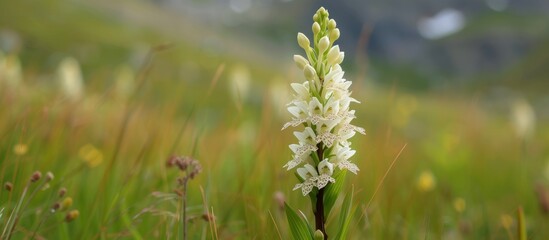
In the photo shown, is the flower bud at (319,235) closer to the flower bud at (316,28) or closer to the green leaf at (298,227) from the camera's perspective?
the green leaf at (298,227)

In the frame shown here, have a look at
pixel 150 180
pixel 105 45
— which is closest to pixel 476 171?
pixel 150 180

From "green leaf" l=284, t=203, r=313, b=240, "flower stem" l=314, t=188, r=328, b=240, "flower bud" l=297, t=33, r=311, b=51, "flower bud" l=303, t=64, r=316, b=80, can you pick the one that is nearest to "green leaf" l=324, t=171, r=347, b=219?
"flower stem" l=314, t=188, r=328, b=240

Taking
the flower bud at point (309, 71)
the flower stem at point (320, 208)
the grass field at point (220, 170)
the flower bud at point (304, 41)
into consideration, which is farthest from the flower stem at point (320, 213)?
the flower bud at point (304, 41)

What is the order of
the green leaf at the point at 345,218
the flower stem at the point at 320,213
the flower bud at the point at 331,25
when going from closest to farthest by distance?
the green leaf at the point at 345,218 < the flower stem at the point at 320,213 < the flower bud at the point at 331,25

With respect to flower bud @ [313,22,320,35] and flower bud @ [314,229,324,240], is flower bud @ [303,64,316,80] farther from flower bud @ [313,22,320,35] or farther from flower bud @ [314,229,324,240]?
flower bud @ [314,229,324,240]

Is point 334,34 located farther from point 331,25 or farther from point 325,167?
point 325,167

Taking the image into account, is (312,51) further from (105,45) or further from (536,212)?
(105,45)
